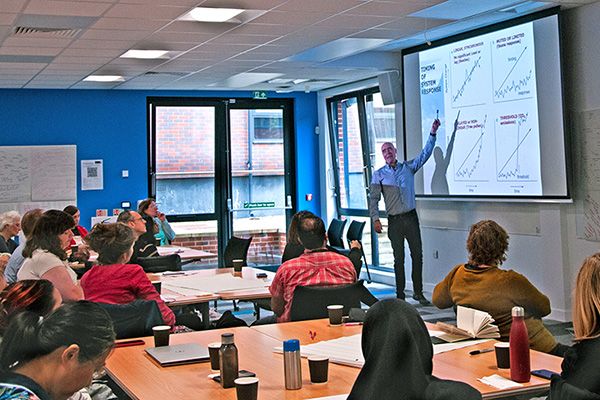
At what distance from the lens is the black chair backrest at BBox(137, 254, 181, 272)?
689 centimetres

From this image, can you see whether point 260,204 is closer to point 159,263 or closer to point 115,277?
point 159,263

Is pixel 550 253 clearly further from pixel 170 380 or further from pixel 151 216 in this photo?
pixel 170 380

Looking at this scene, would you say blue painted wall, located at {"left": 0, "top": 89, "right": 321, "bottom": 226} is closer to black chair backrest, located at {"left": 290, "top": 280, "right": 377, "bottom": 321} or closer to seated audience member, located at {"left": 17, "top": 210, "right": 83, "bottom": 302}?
seated audience member, located at {"left": 17, "top": 210, "right": 83, "bottom": 302}

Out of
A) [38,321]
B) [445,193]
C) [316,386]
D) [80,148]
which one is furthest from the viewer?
[80,148]

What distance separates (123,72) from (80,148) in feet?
6.84

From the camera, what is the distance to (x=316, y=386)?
2.94 metres

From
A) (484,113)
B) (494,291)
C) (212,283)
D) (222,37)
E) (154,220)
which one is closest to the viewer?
(494,291)

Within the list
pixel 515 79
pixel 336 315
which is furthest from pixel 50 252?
pixel 515 79

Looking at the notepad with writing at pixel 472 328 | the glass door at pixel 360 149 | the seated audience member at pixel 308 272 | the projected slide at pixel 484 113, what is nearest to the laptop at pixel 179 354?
the notepad with writing at pixel 472 328

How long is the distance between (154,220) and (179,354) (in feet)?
21.8

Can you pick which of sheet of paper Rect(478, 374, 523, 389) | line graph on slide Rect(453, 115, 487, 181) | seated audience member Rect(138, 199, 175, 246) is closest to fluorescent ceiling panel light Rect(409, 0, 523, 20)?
line graph on slide Rect(453, 115, 487, 181)

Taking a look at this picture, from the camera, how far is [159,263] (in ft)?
22.8

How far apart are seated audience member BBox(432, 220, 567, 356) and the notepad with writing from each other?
40 centimetres

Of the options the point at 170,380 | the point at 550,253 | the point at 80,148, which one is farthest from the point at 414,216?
the point at 170,380
